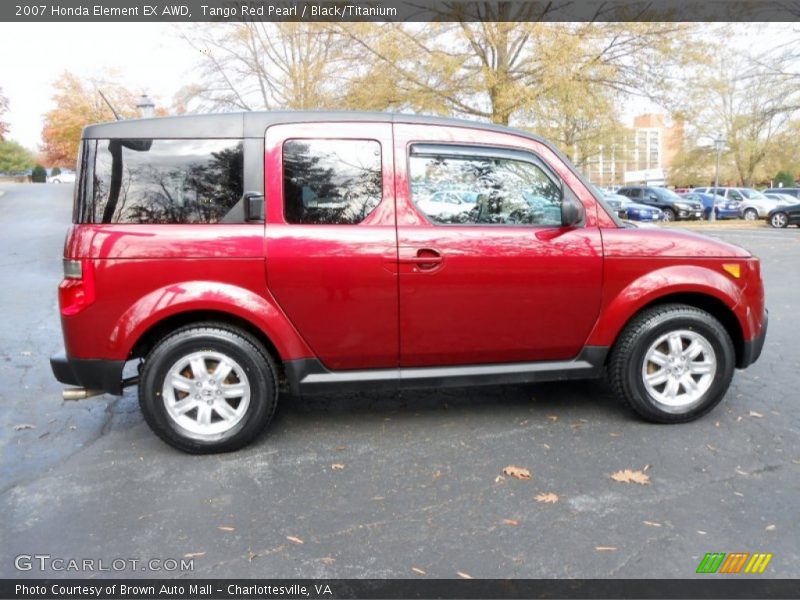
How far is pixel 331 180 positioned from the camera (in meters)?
3.58

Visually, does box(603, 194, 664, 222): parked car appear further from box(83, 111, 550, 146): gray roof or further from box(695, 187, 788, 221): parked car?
box(83, 111, 550, 146): gray roof

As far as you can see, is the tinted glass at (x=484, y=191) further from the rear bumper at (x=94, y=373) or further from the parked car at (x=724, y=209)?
the parked car at (x=724, y=209)

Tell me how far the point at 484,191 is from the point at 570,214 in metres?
0.55

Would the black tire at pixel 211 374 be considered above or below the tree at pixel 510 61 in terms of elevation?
below

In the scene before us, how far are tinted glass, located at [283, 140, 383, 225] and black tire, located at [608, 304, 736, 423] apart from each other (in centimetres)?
185

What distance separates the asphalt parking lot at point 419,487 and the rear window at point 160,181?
143 centimetres

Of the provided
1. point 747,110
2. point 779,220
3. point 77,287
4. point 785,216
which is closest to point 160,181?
point 77,287

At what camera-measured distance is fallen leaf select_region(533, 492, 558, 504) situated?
2.98 m

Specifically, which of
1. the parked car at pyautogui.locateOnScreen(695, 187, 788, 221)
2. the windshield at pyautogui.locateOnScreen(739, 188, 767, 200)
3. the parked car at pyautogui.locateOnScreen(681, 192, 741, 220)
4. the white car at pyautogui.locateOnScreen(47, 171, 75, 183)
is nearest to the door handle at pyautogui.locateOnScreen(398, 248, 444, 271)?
the parked car at pyautogui.locateOnScreen(695, 187, 788, 221)

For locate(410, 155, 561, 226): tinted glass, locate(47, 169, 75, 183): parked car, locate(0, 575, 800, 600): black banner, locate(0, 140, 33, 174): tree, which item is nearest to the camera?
locate(0, 575, 800, 600): black banner

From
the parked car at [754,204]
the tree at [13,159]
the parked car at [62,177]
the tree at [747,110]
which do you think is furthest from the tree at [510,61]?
the tree at [13,159]

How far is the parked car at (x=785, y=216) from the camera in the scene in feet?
75.9

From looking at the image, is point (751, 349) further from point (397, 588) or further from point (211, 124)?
point (211, 124)

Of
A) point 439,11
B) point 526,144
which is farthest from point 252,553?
point 439,11
